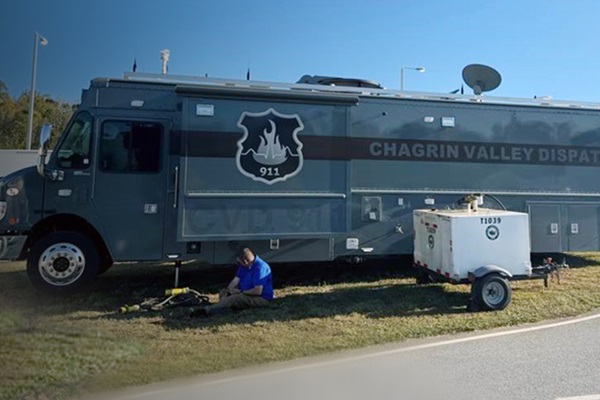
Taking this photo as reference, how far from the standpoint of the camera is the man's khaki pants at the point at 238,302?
20.9 ft

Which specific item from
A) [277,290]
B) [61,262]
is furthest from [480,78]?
[61,262]

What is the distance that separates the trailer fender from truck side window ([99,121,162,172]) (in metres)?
5.15

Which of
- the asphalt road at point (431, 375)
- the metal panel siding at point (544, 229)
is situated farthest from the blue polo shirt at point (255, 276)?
the metal panel siding at point (544, 229)

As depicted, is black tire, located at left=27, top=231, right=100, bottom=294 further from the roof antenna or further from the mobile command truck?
the roof antenna

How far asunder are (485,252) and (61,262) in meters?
6.42

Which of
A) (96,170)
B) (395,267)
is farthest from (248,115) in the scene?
(395,267)

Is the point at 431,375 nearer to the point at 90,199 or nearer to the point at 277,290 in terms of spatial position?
the point at 277,290

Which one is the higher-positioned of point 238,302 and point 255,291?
point 255,291

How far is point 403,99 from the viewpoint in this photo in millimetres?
8289

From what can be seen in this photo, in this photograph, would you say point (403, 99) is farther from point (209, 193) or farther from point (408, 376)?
point (408, 376)

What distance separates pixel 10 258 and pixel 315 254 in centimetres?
468

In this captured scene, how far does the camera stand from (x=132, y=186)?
7.21 m

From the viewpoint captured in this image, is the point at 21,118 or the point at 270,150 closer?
the point at 270,150

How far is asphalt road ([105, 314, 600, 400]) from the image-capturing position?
3953mm
